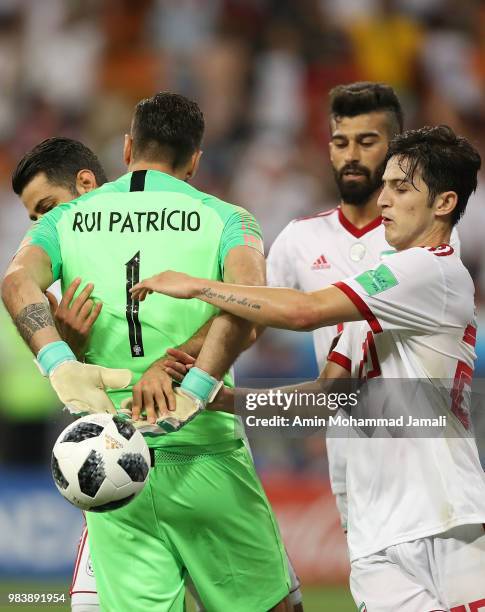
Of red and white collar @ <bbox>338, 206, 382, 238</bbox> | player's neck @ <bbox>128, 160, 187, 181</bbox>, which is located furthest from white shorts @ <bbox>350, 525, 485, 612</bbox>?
red and white collar @ <bbox>338, 206, 382, 238</bbox>

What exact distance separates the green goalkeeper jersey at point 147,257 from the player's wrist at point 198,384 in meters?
0.19

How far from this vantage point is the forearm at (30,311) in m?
3.95

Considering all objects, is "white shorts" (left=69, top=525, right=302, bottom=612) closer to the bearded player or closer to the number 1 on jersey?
the bearded player

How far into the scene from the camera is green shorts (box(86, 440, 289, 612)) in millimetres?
4039

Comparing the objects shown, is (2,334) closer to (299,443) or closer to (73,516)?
(73,516)

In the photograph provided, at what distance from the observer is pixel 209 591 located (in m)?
4.09

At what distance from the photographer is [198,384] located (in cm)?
389

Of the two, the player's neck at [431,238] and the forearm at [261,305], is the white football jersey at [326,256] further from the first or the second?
the forearm at [261,305]

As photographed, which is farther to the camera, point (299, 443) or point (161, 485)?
point (299, 443)

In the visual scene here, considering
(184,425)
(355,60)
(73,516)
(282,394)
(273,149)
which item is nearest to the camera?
(184,425)

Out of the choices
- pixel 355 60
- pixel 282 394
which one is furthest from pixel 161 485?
pixel 355 60

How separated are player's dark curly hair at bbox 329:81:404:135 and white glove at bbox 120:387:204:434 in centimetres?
261

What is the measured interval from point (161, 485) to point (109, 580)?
423 mm

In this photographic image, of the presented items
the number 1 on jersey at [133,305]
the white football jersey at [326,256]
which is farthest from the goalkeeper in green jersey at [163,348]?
the white football jersey at [326,256]
